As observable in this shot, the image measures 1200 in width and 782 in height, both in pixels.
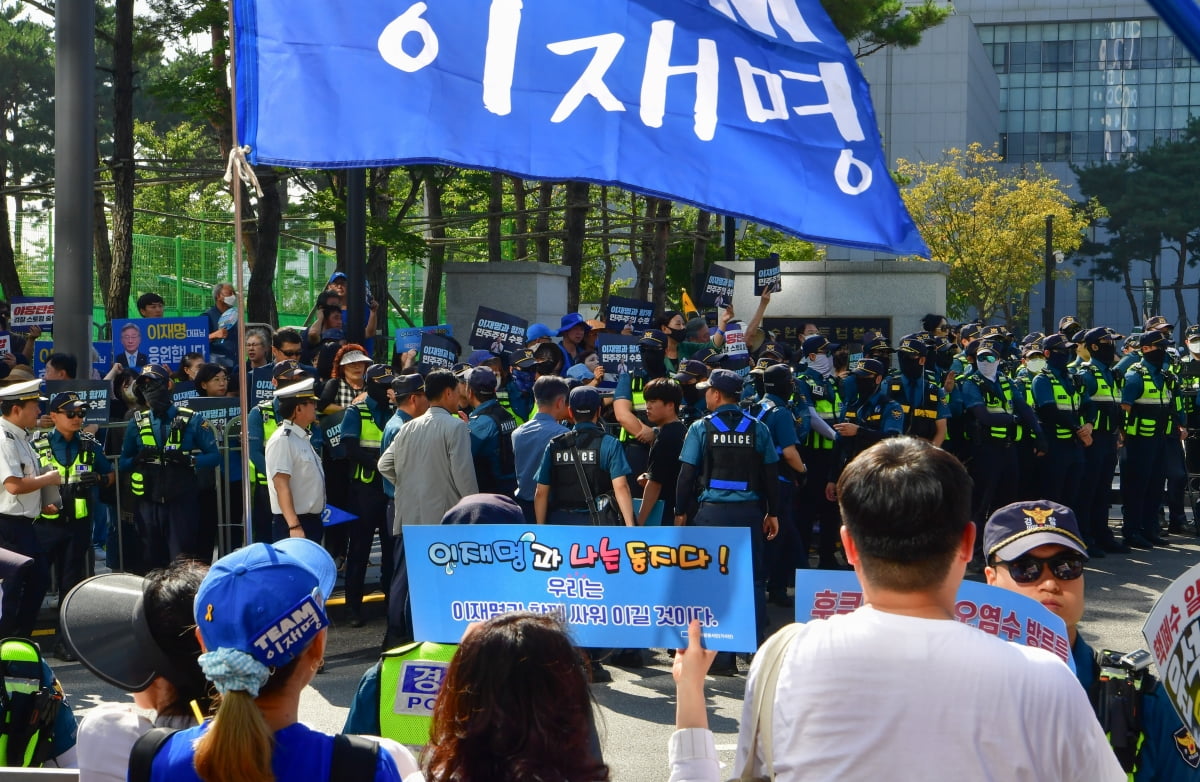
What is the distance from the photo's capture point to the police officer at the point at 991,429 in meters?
13.1

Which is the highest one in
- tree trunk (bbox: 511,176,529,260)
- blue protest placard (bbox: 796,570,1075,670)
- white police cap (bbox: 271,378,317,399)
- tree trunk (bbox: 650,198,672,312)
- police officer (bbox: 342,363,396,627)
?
tree trunk (bbox: 511,176,529,260)

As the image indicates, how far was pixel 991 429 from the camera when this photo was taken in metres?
13.2

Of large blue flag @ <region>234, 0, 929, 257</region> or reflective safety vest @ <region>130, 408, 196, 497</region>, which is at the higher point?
large blue flag @ <region>234, 0, 929, 257</region>

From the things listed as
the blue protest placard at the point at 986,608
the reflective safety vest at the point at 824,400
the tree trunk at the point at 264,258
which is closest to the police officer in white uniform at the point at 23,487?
the blue protest placard at the point at 986,608

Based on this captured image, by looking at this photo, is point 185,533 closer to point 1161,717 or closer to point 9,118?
point 1161,717

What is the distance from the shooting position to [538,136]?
5.84 m

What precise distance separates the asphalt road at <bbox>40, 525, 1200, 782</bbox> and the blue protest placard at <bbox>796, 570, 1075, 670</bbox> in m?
2.16

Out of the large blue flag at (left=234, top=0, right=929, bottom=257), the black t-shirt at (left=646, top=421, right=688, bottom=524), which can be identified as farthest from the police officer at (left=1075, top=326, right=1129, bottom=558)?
the large blue flag at (left=234, top=0, right=929, bottom=257)

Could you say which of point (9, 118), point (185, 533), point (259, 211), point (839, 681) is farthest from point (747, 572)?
point (9, 118)

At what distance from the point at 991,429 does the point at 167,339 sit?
24.8 ft

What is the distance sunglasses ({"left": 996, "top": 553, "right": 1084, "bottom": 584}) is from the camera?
13.0 ft

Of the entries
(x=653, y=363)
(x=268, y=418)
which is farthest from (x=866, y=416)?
(x=268, y=418)

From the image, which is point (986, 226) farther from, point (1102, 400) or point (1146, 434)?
point (1102, 400)

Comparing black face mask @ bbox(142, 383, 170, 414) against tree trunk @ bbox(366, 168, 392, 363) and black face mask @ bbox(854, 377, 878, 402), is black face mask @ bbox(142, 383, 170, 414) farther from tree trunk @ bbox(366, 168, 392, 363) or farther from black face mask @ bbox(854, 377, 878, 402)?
tree trunk @ bbox(366, 168, 392, 363)
